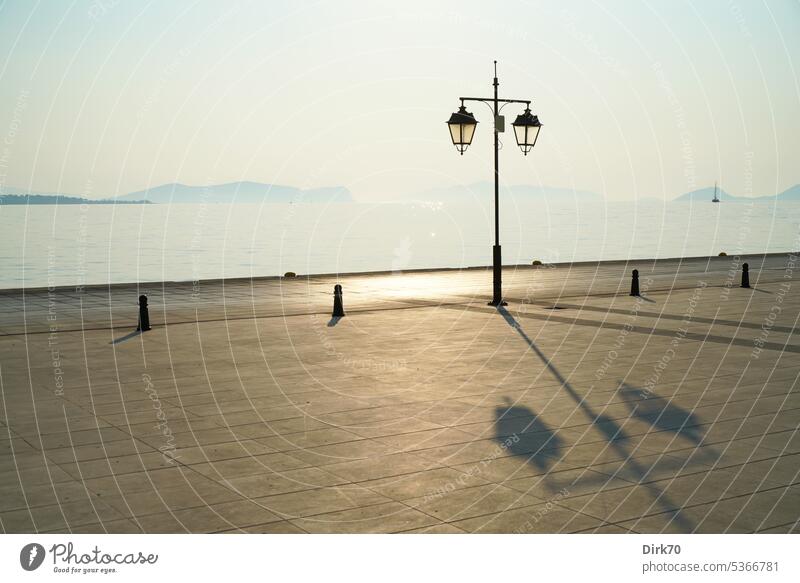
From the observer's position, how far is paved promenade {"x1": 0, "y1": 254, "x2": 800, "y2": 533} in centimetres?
724

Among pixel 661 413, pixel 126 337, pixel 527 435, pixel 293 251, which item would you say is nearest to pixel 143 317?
pixel 126 337

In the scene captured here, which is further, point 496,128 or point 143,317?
point 496,128

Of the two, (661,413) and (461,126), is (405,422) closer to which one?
(661,413)

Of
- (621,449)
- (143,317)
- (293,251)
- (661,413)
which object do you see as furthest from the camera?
(293,251)

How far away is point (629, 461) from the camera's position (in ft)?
28.1

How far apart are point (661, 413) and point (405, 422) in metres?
3.09

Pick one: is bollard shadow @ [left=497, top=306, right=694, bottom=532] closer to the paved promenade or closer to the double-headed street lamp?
the paved promenade

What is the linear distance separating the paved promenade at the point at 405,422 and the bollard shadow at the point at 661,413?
0.05 m

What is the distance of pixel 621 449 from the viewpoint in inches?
356

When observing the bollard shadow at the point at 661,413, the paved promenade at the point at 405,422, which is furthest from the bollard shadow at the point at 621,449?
the bollard shadow at the point at 661,413

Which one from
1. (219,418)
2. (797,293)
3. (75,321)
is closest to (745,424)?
(219,418)

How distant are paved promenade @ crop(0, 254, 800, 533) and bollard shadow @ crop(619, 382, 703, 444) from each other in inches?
1.8

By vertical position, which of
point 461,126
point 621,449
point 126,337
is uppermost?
point 461,126

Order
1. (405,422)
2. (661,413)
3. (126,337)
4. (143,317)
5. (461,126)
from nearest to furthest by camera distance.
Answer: (405,422), (661,413), (126,337), (143,317), (461,126)
